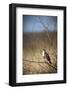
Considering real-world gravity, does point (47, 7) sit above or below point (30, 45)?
above

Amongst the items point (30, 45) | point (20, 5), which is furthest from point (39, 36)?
point (20, 5)

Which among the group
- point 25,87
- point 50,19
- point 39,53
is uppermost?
point 50,19

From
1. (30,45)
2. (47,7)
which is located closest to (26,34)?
(30,45)

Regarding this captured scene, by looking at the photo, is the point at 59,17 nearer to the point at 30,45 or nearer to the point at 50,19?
the point at 50,19

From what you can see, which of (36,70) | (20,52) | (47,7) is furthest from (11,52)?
(47,7)

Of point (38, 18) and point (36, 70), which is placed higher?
point (38, 18)

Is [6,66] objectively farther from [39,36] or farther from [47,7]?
[47,7]
